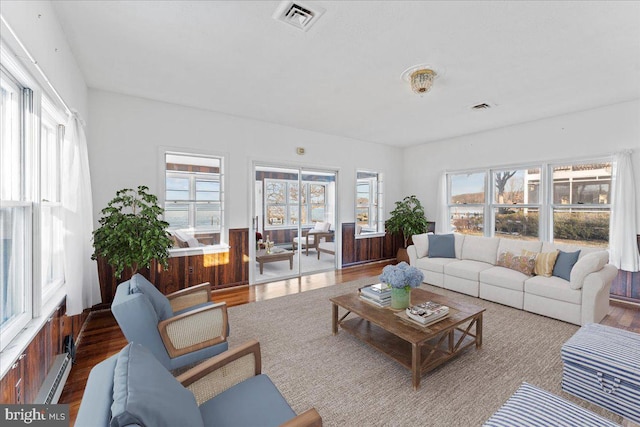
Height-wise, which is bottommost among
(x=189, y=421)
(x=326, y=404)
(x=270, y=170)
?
(x=326, y=404)

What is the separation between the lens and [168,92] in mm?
3514

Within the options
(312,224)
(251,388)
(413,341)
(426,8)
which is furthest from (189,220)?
(426,8)

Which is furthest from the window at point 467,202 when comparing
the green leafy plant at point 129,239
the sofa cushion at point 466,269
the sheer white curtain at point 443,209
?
the green leafy plant at point 129,239

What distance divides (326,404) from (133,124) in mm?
4030

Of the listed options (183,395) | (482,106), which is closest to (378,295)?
(183,395)

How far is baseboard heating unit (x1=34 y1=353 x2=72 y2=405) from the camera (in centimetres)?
174

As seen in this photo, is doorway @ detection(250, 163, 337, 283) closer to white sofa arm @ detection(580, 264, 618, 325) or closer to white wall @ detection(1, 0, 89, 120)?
white wall @ detection(1, 0, 89, 120)

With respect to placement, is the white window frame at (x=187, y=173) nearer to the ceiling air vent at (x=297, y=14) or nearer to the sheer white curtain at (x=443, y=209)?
the ceiling air vent at (x=297, y=14)

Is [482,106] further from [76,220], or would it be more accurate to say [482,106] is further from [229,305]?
[76,220]

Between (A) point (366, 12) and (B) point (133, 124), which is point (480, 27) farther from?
(B) point (133, 124)

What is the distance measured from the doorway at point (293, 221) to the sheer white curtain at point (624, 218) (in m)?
4.25

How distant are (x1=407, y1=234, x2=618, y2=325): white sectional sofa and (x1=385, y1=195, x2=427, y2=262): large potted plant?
1007 millimetres

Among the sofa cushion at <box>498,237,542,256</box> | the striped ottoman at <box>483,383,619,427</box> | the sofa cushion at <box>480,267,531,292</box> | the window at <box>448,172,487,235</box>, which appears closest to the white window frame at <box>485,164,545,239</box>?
the window at <box>448,172,487,235</box>

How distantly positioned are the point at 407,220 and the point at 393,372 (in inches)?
160
